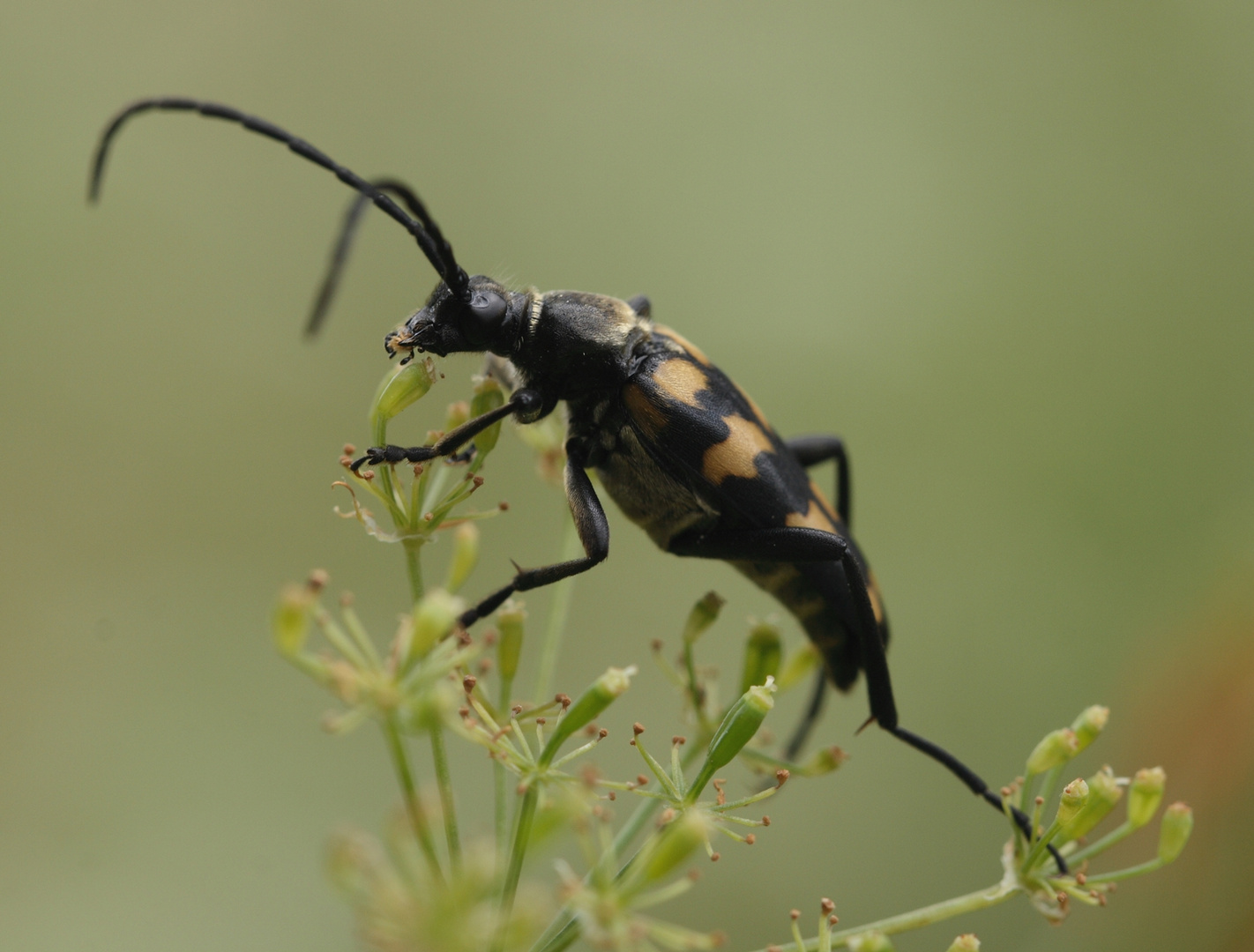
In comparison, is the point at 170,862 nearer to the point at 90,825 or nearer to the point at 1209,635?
the point at 90,825

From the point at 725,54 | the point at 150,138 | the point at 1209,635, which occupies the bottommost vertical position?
the point at 1209,635

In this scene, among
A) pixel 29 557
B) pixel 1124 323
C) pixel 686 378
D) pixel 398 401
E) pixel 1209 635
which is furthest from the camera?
pixel 1124 323

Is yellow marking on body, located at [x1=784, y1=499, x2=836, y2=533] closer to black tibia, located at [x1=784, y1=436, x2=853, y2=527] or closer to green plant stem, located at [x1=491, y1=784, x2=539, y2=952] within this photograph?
black tibia, located at [x1=784, y1=436, x2=853, y2=527]

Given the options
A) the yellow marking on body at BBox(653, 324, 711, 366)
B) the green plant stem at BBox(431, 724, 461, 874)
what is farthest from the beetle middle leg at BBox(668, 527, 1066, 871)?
the green plant stem at BBox(431, 724, 461, 874)

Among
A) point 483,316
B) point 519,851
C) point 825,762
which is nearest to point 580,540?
point 483,316

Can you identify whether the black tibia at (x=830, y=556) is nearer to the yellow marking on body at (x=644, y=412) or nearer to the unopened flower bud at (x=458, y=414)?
the yellow marking on body at (x=644, y=412)

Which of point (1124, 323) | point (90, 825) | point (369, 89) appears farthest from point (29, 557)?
point (1124, 323)
